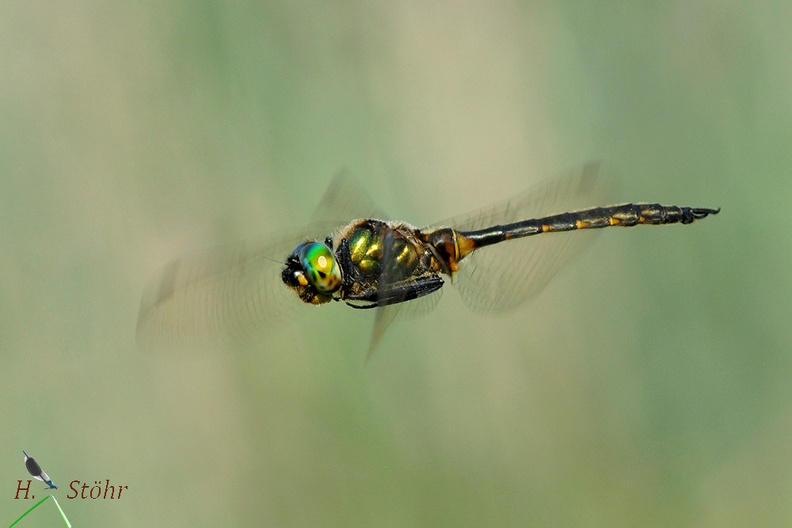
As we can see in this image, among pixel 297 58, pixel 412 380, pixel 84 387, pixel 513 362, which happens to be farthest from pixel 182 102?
pixel 513 362

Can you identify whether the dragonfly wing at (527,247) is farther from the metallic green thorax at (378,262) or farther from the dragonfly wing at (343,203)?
the dragonfly wing at (343,203)

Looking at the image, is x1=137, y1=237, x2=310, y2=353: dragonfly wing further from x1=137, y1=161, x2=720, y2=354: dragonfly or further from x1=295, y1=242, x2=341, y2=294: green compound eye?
x1=295, y1=242, x2=341, y2=294: green compound eye

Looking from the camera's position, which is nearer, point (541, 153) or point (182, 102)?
point (182, 102)

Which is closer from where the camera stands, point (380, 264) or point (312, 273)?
point (312, 273)

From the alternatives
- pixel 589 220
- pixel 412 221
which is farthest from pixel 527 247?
pixel 412 221

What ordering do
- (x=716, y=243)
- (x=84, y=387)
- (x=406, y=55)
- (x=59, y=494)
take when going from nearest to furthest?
(x=59, y=494), (x=84, y=387), (x=716, y=243), (x=406, y=55)

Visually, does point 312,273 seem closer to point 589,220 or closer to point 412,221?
point 412,221

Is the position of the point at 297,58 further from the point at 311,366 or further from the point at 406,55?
the point at 311,366
